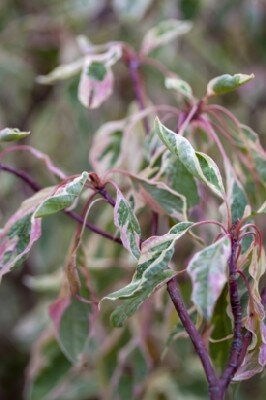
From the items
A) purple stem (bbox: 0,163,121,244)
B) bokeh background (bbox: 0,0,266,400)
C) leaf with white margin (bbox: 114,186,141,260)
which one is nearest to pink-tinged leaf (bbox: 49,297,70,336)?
purple stem (bbox: 0,163,121,244)

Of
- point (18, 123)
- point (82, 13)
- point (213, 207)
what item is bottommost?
point (18, 123)

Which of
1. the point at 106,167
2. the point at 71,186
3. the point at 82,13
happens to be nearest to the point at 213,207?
the point at 106,167

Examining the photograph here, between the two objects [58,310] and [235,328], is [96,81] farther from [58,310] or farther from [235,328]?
[235,328]

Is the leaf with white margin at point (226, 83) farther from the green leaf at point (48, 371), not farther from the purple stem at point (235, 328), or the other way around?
the green leaf at point (48, 371)

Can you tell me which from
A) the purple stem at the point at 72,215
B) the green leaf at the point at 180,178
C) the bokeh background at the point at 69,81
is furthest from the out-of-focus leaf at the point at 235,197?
the bokeh background at the point at 69,81

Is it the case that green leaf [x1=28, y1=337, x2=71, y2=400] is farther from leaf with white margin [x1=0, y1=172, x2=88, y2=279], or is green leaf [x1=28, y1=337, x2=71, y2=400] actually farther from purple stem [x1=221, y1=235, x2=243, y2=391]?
purple stem [x1=221, y1=235, x2=243, y2=391]

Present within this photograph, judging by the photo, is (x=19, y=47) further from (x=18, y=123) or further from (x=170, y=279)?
(x=170, y=279)
